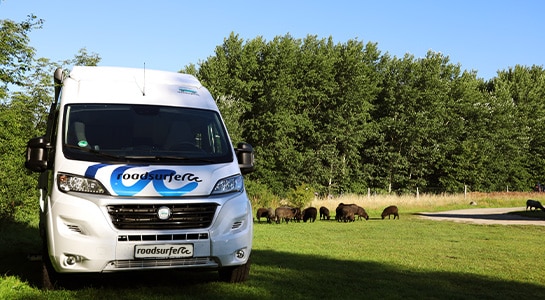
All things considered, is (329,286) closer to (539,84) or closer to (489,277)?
(489,277)

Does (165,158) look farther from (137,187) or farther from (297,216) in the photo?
(297,216)

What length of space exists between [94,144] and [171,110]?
122 centimetres

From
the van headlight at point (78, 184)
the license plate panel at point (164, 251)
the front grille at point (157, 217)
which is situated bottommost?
the license plate panel at point (164, 251)

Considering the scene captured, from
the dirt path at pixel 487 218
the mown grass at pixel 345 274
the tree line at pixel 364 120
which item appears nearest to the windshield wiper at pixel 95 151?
the mown grass at pixel 345 274

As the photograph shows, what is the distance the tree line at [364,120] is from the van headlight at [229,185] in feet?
158

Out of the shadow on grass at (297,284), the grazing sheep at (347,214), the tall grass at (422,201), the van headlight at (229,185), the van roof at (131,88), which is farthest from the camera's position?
the tall grass at (422,201)

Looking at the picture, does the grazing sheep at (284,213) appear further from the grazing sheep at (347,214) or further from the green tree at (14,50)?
the green tree at (14,50)

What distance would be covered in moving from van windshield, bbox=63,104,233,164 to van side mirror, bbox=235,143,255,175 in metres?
0.25

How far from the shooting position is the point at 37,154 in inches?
283

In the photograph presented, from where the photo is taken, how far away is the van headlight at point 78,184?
6.57 meters

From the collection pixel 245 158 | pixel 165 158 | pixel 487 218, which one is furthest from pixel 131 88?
pixel 487 218

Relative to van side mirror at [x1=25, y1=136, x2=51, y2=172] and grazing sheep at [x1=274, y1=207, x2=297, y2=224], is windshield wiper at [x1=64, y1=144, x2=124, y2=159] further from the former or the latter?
grazing sheep at [x1=274, y1=207, x2=297, y2=224]

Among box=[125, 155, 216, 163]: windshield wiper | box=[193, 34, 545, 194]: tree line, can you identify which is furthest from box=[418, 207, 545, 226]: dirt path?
box=[193, 34, 545, 194]: tree line

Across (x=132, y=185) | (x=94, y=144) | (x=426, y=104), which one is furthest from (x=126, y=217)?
(x=426, y=104)
